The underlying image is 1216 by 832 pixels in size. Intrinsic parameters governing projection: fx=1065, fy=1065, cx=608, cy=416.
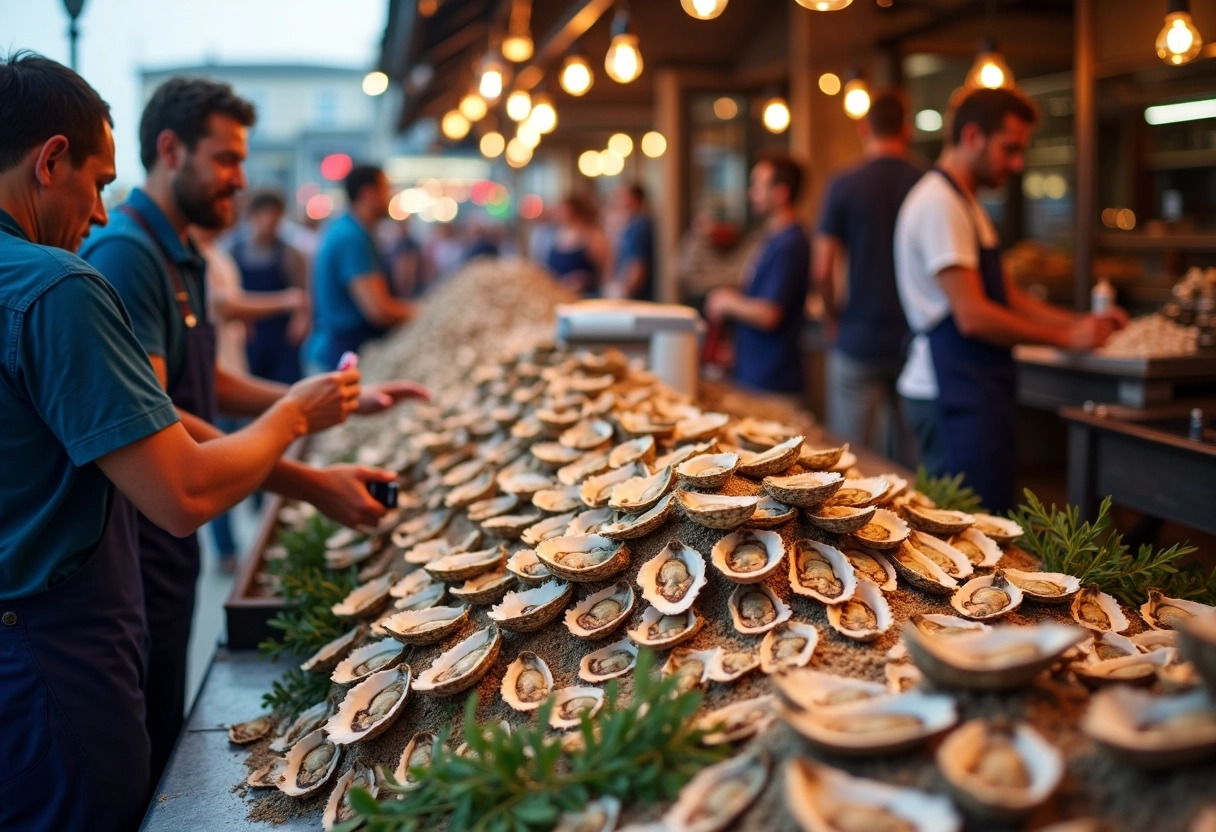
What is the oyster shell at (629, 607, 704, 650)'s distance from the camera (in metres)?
1.74

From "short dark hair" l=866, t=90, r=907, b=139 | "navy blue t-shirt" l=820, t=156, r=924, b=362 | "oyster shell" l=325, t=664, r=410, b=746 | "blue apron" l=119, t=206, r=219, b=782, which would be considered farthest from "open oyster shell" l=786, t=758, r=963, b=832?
"short dark hair" l=866, t=90, r=907, b=139

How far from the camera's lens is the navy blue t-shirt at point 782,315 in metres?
5.38

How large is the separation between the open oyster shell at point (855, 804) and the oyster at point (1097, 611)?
Answer: 788 mm

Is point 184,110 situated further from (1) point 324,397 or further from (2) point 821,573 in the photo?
(2) point 821,573

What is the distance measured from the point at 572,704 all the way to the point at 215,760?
0.85 metres

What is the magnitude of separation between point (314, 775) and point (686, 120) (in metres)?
10.8

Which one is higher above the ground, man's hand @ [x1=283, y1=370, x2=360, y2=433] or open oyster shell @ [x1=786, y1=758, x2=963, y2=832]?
man's hand @ [x1=283, y1=370, x2=360, y2=433]

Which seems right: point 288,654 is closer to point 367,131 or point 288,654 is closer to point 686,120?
point 686,120

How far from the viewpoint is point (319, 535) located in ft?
10.4

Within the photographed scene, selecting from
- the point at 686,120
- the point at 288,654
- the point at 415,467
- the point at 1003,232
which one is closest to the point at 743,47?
the point at 686,120

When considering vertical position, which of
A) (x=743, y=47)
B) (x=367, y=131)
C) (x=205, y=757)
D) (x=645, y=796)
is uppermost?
(x=367, y=131)

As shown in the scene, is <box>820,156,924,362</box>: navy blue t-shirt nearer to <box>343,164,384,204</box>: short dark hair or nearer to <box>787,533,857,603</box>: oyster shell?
<box>343,164,384,204</box>: short dark hair

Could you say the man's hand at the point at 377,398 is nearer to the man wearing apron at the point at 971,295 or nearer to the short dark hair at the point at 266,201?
the man wearing apron at the point at 971,295

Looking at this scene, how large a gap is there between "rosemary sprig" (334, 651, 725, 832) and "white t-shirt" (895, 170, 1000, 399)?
2513 millimetres
